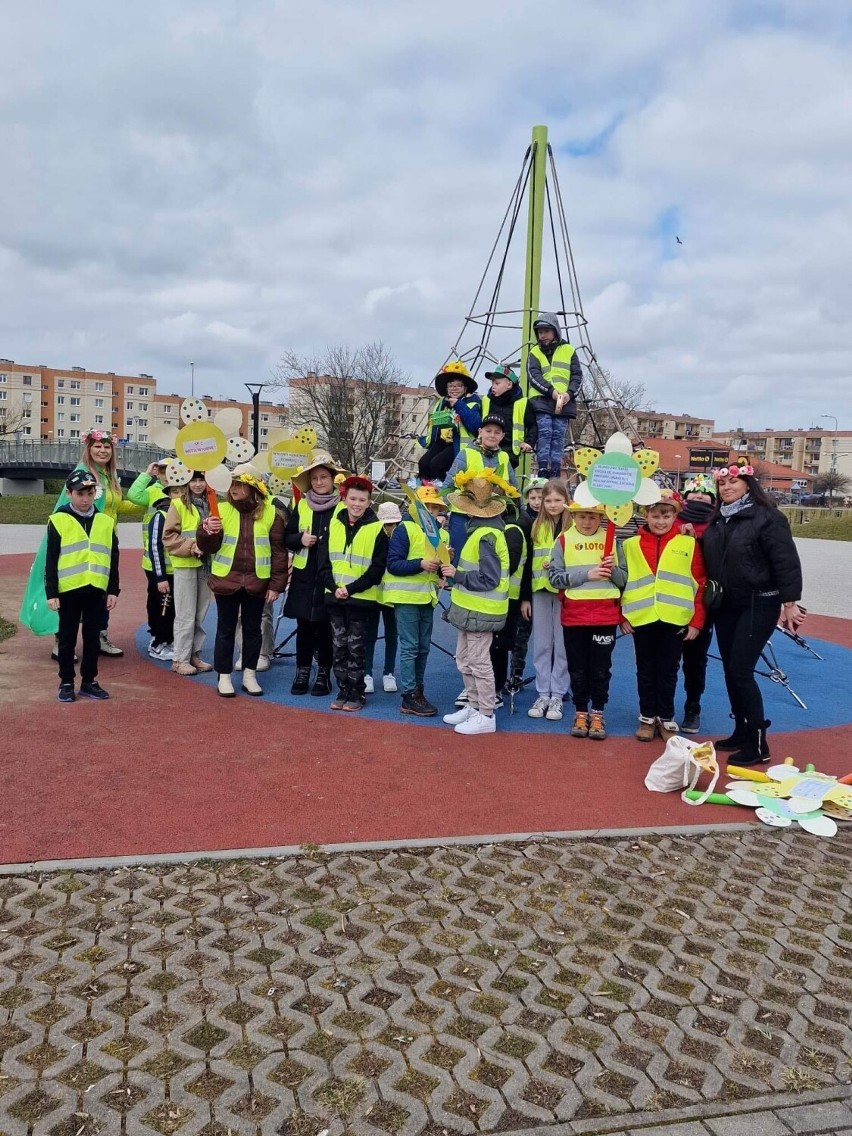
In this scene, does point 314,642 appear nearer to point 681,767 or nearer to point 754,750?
point 681,767

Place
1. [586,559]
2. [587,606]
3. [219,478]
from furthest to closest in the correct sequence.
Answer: [219,478] < [586,559] < [587,606]

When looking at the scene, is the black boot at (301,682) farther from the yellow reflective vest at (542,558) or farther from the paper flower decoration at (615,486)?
the paper flower decoration at (615,486)

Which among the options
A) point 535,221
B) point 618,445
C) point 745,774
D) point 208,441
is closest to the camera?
point 745,774

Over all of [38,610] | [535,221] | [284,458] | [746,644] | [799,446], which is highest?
[799,446]

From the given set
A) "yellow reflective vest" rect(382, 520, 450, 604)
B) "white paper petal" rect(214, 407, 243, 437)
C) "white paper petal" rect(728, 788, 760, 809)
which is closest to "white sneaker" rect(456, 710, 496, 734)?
"yellow reflective vest" rect(382, 520, 450, 604)

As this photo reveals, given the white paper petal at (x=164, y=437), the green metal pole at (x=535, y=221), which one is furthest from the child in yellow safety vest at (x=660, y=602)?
the green metal pole at (x=535, y=221)

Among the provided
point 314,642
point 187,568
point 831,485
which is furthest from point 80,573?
point 831,485

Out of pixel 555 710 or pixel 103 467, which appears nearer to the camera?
pixel 555 710

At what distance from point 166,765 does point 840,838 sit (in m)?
3.92

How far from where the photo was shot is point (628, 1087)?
8.36 feet

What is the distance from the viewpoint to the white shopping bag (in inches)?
197

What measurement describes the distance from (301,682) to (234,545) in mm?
1317

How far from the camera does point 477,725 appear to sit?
241 inches

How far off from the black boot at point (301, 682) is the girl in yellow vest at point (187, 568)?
1126 millimetres
